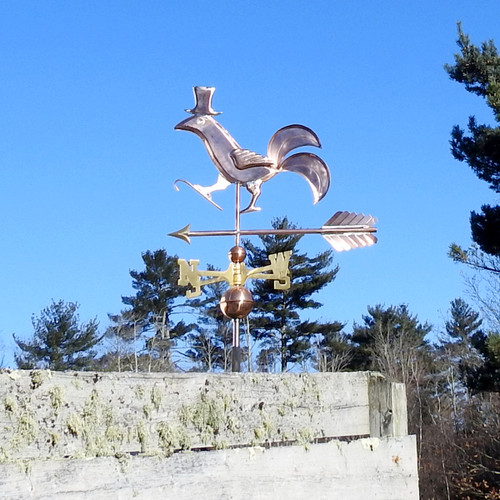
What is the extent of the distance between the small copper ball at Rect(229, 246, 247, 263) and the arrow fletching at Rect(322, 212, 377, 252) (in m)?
0.59

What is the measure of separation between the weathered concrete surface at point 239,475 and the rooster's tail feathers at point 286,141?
3.34 meters

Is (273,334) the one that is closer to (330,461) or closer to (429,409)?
(429,409)

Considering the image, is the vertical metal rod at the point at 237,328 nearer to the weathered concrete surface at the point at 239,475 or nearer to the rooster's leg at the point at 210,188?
the rooster's leg at the point at 210,188

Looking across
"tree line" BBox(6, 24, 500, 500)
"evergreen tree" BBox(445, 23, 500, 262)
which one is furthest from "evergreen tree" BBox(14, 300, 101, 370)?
"evergreen tree" BBox(445, 23, 500, 262)

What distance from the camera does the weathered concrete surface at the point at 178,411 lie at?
5.04 feet

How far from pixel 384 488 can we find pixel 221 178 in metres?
3.48

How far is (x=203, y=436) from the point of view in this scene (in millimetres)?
1770

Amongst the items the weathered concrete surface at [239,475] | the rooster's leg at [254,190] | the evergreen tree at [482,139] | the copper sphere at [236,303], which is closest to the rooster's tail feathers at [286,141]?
the rooster's leg at [254,190]

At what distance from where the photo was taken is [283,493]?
1.83 m

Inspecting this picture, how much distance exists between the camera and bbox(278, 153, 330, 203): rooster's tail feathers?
17.3 ft

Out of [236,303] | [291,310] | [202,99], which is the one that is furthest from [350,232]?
[291,310]

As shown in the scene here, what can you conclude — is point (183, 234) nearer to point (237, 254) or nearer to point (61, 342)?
point (237, 254)

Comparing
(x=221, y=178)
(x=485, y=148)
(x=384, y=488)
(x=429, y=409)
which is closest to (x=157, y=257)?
(x=429, y=409)

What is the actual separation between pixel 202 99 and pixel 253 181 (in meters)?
0.72
